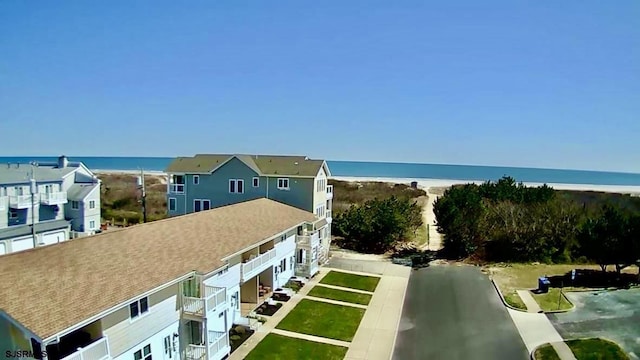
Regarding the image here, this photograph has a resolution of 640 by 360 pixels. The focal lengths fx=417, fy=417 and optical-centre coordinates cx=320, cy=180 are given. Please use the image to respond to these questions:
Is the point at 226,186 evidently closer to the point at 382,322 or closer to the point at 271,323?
the point at 271,323

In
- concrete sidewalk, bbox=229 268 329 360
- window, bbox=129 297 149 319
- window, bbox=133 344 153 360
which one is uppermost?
window, bbox=129 297 149 319

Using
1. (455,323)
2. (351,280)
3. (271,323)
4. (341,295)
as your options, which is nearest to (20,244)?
(271,323)

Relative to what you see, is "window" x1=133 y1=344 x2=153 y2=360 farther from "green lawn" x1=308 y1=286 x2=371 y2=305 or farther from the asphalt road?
"green lawn" x1=308 y1=286 x2=371 y2=305

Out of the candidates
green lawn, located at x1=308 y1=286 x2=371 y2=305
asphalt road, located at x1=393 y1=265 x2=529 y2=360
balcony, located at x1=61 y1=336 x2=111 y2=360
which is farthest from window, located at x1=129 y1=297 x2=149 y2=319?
green lawn, located at x1=308 y1=286 x2=371 y2=305

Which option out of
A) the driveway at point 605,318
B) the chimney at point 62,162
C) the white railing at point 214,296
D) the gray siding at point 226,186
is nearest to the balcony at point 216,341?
the white railing at point 214,296

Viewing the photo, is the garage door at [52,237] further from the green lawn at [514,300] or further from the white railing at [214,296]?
the green lawn at [514,300]
